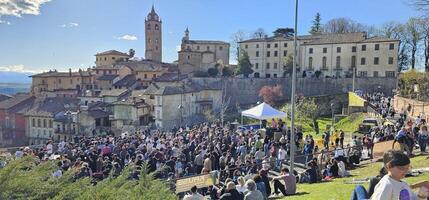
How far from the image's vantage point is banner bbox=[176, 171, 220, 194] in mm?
12172

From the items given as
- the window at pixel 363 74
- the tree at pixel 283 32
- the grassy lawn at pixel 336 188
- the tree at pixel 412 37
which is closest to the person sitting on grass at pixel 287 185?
the grassy lawn at pixel 336 188

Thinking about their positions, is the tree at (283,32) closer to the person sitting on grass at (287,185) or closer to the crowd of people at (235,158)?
the crowd of people at (235,158)

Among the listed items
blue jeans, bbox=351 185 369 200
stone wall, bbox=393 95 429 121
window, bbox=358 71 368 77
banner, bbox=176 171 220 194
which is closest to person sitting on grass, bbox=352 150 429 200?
blue jeans, bbox=351 185 369 200

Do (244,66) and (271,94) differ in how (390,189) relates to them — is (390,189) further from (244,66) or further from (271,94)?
(244,66)

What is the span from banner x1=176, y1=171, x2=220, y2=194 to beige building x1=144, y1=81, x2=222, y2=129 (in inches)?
1394

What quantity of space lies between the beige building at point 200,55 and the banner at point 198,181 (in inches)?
2563

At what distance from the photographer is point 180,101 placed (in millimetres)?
55656

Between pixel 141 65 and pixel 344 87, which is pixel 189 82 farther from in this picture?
pixel 344 87

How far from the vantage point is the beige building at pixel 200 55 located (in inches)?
3148

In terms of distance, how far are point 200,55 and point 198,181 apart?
72.0m

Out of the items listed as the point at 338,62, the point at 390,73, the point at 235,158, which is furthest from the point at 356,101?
the point at 338,62

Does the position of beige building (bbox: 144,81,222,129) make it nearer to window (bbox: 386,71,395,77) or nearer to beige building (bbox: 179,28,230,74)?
beige building (bbox: 179,28,230,74)

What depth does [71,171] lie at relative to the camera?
7512 millimetres

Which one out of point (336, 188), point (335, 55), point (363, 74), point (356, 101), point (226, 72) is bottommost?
point (336, 188)
